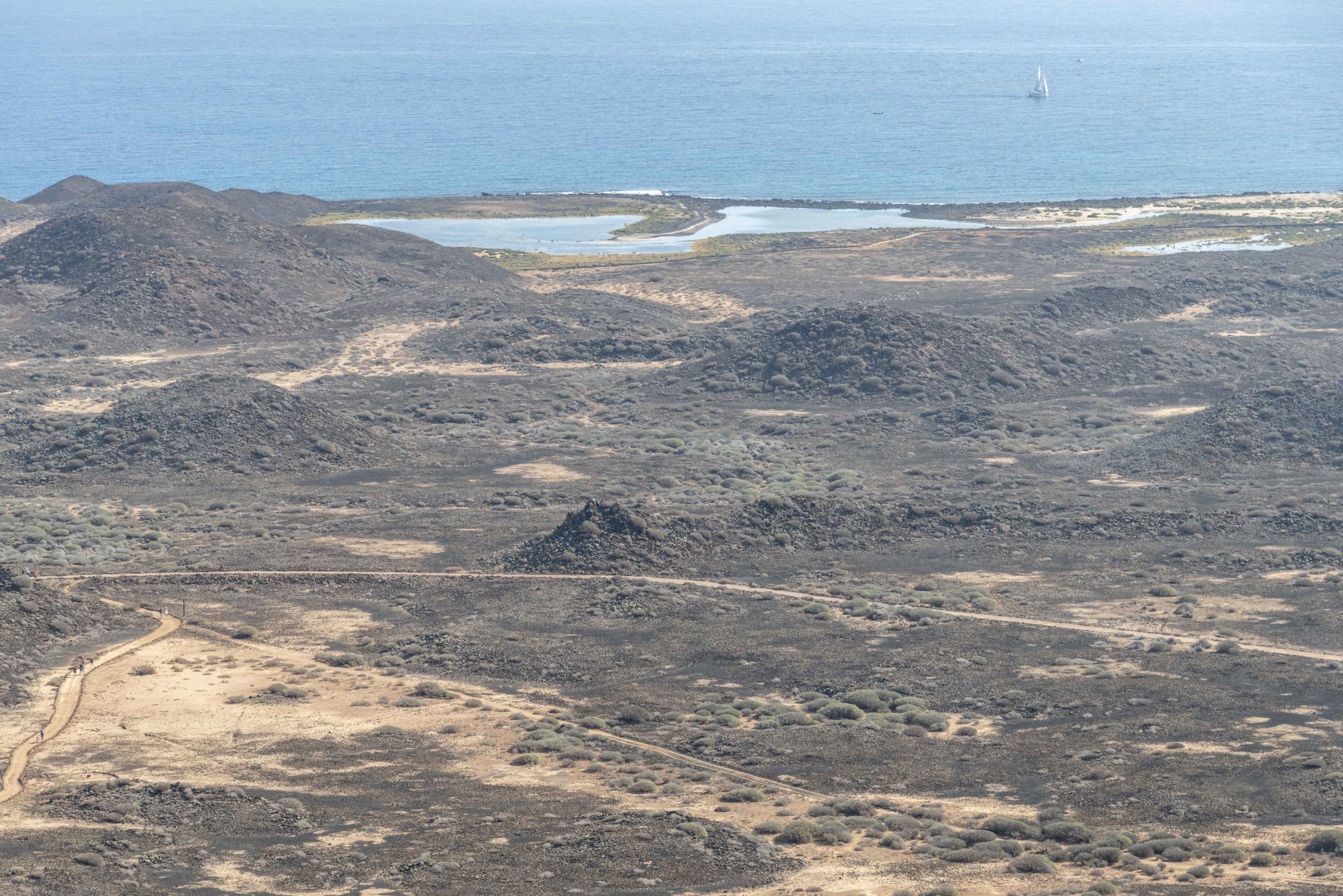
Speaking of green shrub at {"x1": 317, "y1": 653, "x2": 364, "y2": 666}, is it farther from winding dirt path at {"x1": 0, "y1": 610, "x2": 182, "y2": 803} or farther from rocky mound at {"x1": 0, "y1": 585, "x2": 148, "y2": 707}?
rocky mound at {"x1": 0, "y1": 585, "x2": 148, "y2": 707}

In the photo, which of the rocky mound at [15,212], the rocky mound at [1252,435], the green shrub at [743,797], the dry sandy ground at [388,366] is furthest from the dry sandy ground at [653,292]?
the green shrub at [743,797]

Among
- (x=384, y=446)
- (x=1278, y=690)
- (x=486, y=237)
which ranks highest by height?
(x=486, y=237)

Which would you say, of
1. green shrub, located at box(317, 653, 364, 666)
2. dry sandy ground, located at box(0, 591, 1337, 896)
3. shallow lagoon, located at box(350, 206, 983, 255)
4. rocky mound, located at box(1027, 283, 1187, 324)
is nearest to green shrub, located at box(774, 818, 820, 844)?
dry sandy ground, located at box(0, 591, 1337, 896)

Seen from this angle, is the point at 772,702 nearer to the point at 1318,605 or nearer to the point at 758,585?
the point at 758,585

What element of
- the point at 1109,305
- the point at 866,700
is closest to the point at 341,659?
the point at 866,700

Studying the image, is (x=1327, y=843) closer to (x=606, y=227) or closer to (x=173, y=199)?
(x=606, y=227)

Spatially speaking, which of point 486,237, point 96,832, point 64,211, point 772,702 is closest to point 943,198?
point 486,237
